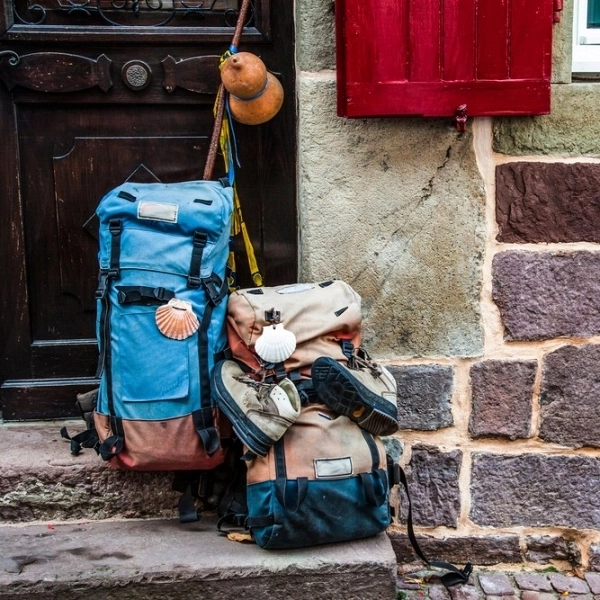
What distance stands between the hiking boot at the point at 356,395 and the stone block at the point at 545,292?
53 centimetres

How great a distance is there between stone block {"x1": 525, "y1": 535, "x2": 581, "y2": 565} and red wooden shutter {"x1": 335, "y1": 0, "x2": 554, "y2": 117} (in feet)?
4.38

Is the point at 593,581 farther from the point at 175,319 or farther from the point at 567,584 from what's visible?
the point at 175,319

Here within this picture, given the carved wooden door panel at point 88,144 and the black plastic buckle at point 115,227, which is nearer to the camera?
the black plastic buckle at point 115,227

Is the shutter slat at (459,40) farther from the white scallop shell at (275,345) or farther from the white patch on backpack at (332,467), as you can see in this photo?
the white patch on backpack at (332,467)

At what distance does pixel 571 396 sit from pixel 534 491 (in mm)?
320

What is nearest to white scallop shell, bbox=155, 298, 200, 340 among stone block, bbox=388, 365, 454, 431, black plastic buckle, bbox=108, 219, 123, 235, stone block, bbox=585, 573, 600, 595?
black plastic buckle, bbox=108, 219, 123, 235

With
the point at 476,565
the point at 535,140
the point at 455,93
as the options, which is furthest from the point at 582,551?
the point at 455,93

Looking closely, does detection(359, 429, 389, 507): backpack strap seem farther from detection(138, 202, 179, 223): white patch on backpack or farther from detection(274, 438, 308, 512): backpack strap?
detection(138, 202, 179, 223): white patch on backpack

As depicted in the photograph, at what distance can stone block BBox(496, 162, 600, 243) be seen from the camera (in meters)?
2.55

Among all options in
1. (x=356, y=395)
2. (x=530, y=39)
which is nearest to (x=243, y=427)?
(x=356, y=395)

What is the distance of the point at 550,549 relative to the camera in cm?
272

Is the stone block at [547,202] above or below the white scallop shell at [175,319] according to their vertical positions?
above

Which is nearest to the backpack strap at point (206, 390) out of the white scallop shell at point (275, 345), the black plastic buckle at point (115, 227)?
the white scallop shell at point (275, 345)

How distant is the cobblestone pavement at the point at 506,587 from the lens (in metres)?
2.57
